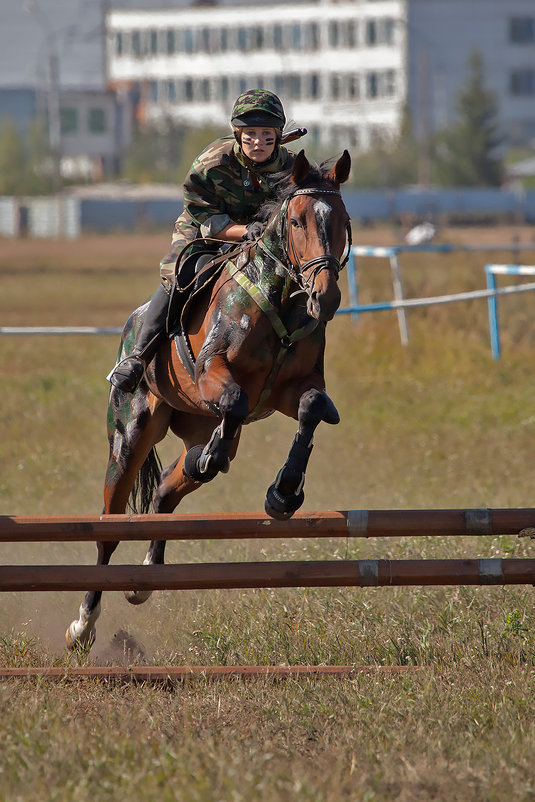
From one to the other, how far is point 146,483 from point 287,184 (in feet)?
7.47

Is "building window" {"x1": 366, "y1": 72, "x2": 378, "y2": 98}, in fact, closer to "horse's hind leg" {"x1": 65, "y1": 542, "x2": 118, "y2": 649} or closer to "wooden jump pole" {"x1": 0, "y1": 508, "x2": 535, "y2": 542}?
"horse's hind leg" {"x1": 65, "y1": 542, "x2": 118, "y2": 649}

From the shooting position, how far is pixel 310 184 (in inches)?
208

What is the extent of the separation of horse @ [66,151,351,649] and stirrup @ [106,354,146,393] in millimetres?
91

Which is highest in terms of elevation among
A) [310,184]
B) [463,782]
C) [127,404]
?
[310,184]

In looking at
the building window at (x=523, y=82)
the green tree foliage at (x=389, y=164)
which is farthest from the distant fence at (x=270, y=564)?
the building window at (x=523, y=82)

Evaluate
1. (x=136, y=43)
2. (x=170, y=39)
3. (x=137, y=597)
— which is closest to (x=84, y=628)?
(x=137, y=597)

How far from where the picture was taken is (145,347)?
6305 millimetres

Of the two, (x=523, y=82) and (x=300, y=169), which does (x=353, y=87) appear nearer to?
(x=523, y=82)

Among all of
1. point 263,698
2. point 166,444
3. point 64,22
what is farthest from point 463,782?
point 64,22

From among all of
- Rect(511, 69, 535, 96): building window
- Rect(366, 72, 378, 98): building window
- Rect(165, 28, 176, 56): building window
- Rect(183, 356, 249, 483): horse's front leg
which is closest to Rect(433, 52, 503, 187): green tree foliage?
Rect(366, 72, 378, 98): building window

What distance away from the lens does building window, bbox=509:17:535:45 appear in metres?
86.2

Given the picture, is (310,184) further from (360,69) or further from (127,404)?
(360,69)

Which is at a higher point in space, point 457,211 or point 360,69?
point 360,69

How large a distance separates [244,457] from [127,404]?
15.3 ft
